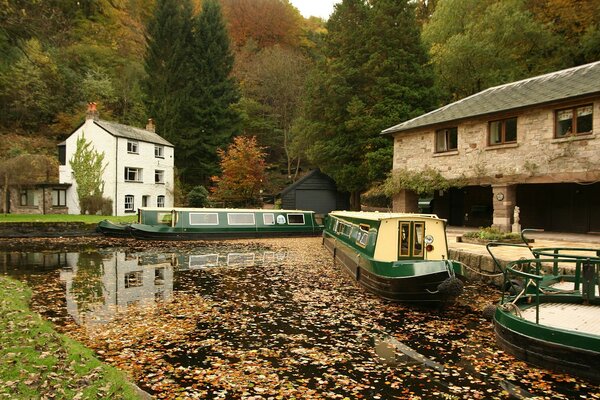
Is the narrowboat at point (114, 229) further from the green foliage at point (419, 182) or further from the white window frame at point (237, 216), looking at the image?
the green foliage at point (419, 182)

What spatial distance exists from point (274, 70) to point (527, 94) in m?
31.2

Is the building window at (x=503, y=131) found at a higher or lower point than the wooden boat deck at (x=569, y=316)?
higher

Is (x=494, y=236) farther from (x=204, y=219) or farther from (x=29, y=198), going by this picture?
(x=29, y=198)

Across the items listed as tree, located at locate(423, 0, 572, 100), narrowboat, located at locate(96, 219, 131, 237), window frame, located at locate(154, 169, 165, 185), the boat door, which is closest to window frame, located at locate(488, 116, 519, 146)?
the boat door

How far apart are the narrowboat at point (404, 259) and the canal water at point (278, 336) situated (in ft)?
1.54

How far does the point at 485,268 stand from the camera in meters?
12.9

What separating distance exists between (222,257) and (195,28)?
3925cm

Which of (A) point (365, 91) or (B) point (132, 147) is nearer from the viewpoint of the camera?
(A) point (365, 91)

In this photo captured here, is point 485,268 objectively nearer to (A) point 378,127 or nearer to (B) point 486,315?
(B) point 486,315

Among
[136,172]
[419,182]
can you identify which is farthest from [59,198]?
[419,182]

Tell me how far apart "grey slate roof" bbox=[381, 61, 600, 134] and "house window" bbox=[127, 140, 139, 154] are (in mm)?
23228

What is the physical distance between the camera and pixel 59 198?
114 ft

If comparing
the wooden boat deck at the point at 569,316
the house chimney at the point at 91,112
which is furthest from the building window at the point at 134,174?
the wooden boat deck at the point at 569,316

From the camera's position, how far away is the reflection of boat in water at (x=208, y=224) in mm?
24656
